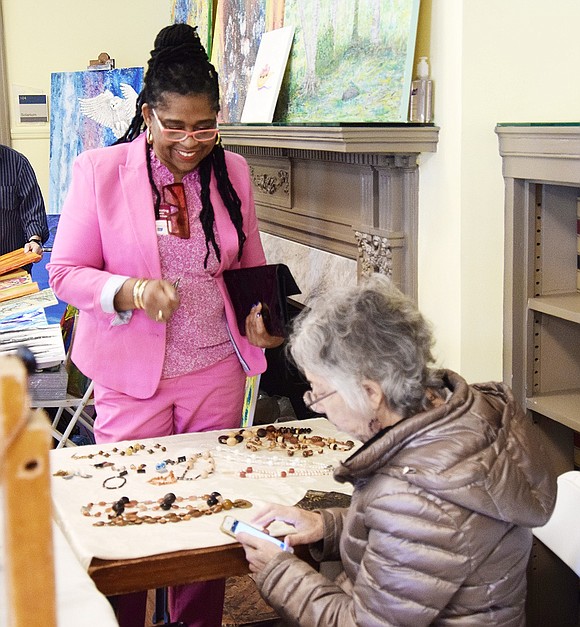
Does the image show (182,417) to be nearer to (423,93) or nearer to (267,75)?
(423,93)

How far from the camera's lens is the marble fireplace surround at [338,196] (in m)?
2.87

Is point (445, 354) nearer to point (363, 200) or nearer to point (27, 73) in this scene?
point (363, 200)

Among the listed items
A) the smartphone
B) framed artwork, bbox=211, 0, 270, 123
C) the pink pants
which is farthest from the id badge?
framed artwork, bbox=211, 0, 270, 123

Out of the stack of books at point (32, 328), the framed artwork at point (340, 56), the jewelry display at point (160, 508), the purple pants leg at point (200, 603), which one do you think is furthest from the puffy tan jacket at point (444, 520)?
the stack of books at point (32, 328)

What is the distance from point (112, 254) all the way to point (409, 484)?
3.83ft

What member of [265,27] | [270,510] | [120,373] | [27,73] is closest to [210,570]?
[270,510]

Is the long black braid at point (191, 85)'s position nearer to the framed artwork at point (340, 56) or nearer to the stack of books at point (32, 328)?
the framed artwork at point (340, 56)

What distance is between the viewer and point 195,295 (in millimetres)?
2406

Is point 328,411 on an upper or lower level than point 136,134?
lower

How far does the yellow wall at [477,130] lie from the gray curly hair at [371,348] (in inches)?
43.8

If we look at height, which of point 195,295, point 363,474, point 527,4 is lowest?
point 363,474

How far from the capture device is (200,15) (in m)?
5.47

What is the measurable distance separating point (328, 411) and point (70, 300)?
0.89 m

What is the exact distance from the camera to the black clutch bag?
94.9 inches
